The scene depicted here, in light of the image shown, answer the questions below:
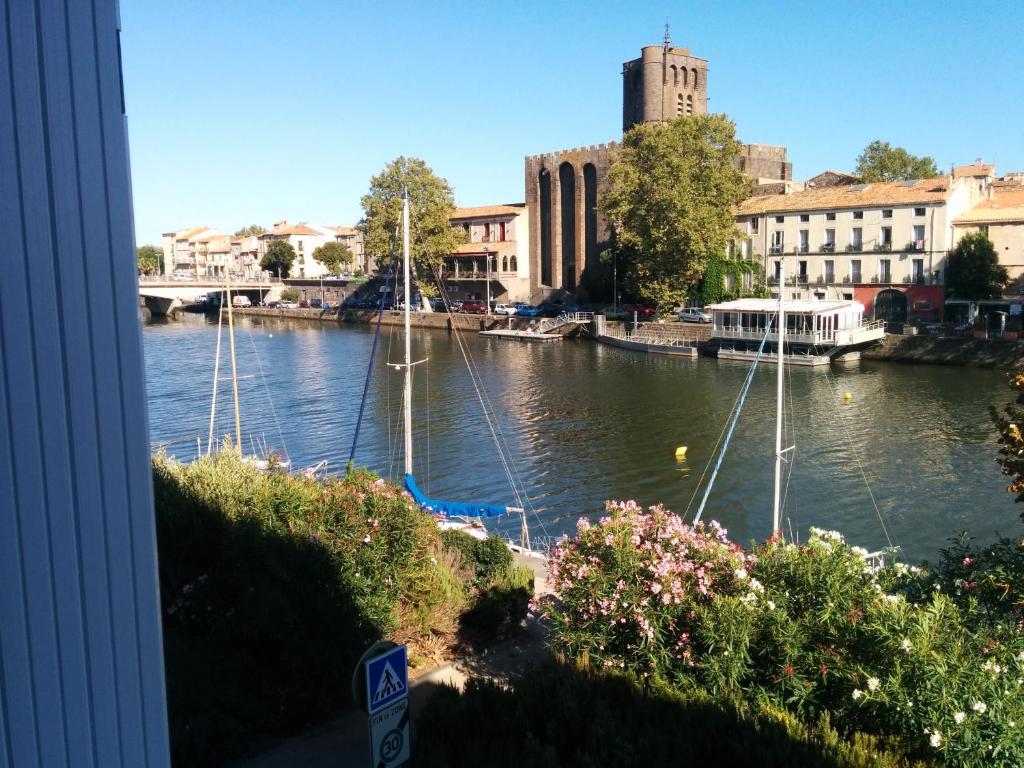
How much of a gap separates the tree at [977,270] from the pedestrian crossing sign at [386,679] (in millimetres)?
46780

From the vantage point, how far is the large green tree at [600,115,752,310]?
50188 millimetres

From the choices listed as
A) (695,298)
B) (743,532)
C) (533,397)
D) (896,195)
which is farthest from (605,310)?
(743,532)

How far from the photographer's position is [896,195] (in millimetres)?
48062

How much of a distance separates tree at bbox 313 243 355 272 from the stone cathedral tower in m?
45.3

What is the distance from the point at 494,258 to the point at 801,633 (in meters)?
65.2

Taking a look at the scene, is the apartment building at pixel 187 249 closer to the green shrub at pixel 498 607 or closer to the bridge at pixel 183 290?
the bridge at pixel 183 290

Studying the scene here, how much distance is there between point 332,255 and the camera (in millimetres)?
102125

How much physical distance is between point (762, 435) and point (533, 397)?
10606 mm

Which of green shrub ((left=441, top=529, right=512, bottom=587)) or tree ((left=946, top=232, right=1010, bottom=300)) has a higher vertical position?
tree ((left=946, top=232, right=1010, bottom=300))

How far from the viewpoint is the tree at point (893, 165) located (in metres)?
74.0

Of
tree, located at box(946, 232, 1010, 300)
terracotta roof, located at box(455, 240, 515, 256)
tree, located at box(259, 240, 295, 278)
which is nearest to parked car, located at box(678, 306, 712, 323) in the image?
tree, located at box(946, 232, 1010, 300)

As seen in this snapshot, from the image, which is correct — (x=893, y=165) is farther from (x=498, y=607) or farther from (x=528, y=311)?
(x=498, y=607)

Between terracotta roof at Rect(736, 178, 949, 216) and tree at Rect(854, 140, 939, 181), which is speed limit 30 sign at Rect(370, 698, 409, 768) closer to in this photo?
terracotta roof at Rect(736, 178, 949, 216)

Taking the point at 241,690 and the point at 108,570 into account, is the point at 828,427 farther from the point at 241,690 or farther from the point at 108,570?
the point at 108,570
